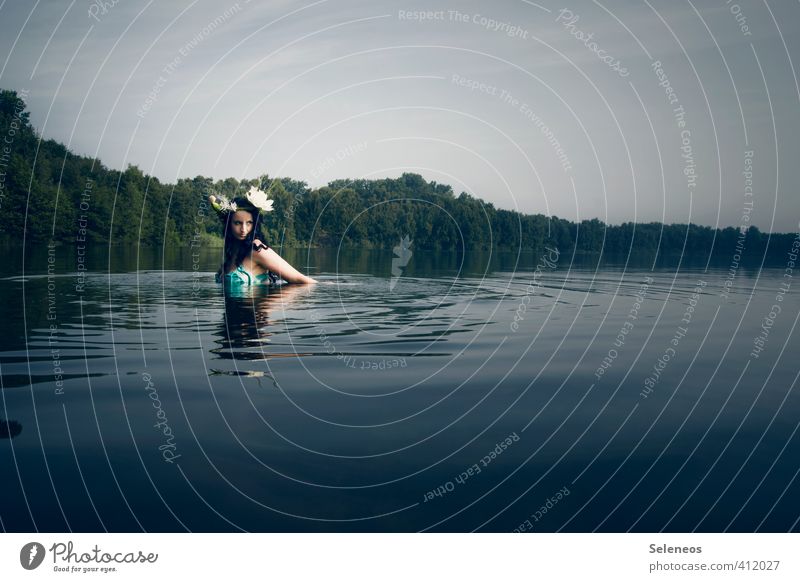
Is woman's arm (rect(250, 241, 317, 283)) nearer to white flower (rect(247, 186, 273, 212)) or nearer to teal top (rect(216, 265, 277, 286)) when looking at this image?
teal top (rect(216, 265, 277, 286))

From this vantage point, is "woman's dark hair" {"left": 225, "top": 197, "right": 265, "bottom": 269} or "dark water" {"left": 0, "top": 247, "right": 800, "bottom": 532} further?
"woman's dark hair" {"left": 225, "top": 197, "right": 265, "bottom": 269}

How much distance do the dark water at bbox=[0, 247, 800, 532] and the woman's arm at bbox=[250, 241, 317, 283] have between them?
17.7ft

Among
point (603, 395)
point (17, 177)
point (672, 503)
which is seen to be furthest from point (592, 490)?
point (17, 177)

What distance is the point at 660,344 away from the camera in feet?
48.6

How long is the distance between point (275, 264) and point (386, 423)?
52.9 feet

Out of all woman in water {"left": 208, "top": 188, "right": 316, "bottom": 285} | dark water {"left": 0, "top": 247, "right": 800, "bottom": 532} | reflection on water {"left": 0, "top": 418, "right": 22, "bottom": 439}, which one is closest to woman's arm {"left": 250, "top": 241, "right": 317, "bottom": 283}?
woman in water {"left": 208, "top": 188, "right": 316, "bottom": 285}

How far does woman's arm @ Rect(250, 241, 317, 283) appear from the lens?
22.6 meters

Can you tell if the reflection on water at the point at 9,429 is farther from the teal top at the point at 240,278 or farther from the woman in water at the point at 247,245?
the teal top at the point at 240,278

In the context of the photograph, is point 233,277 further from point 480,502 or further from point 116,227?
point 116,227

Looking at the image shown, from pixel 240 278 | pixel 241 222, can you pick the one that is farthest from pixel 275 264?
pixel 241 222

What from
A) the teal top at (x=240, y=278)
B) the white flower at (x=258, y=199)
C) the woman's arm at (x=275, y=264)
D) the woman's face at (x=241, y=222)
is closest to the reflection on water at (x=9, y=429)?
the woman's face at (x=241, y=222)

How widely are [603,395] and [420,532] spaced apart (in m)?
5.31

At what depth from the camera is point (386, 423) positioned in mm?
8281

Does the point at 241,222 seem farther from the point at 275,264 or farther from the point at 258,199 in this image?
the point at 275,264
